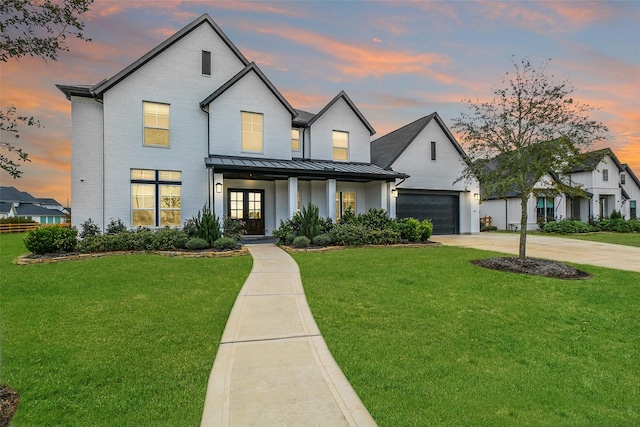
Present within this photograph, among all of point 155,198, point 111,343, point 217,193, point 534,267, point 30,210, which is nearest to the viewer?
point 111,343

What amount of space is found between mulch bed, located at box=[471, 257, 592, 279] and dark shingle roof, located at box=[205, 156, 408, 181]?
752cm

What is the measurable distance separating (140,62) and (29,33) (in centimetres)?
1262

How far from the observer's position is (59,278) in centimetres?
735

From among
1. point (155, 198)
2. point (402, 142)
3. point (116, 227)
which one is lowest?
point (116, 227)

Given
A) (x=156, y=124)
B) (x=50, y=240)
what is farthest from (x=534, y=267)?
(x=156, y=124)

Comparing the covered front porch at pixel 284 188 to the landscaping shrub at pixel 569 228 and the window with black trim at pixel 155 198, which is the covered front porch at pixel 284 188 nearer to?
the window with black trim at pixel 155 198

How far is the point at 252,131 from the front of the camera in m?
15.8

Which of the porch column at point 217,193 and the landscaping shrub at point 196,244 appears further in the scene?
the porch column at point 217,193

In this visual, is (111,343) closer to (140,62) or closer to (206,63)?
(140,62)

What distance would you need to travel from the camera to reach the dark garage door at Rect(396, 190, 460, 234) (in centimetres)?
1934

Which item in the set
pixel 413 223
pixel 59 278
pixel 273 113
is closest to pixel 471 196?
pixel 413 223

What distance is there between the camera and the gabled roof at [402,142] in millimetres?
19125

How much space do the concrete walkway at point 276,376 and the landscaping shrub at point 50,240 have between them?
27.8ft

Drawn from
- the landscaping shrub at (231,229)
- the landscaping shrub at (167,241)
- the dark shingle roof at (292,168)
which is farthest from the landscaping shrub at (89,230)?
the dark shingle roof at (292,168)
